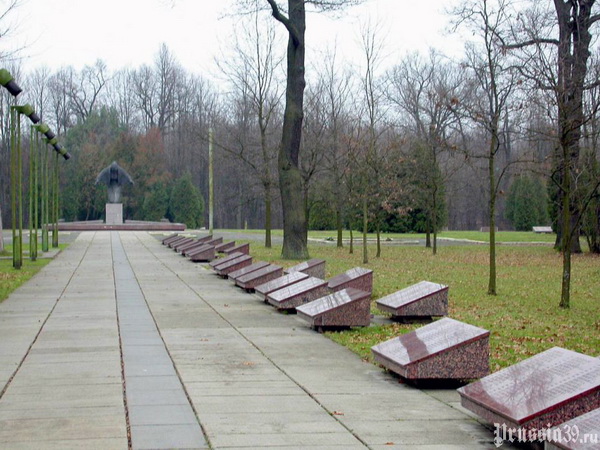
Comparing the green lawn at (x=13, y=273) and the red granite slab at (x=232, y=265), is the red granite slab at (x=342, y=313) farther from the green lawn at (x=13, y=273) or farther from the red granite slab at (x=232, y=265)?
the red granite slab at (x=232, y=265)

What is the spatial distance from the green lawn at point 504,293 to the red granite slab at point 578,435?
3.85 metres

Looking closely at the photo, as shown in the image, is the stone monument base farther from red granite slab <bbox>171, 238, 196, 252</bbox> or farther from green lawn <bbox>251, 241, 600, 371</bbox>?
green lawn <bbox>251, 241, 600, 371</bbox>

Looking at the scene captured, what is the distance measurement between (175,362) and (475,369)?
3.24m

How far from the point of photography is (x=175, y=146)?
8300cm

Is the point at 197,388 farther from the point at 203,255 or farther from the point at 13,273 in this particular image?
the point at 203,255

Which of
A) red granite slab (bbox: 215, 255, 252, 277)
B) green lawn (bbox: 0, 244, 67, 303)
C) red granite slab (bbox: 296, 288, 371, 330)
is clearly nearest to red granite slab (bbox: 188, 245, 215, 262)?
green lawn (bbox: 0, 244, 67, 303)

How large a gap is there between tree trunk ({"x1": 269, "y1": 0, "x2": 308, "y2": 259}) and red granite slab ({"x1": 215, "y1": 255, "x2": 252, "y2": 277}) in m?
5.93

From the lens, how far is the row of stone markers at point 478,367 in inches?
227

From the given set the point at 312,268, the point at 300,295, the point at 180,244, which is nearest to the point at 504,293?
the point at 312,268

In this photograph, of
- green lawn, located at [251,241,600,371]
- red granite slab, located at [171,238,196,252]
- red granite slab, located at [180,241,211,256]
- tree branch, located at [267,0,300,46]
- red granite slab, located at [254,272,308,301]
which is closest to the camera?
green lawn, located at [251,241,600,371]

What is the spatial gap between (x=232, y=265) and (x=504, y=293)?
22.1 ft

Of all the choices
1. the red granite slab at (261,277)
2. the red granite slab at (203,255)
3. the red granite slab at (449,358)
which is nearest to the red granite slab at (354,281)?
the red granite slab at (261,277)

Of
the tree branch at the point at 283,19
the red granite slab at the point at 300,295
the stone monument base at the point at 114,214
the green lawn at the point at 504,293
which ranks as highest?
the tree branch at the point at 283,19

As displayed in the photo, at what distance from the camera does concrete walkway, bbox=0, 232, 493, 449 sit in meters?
6.30
